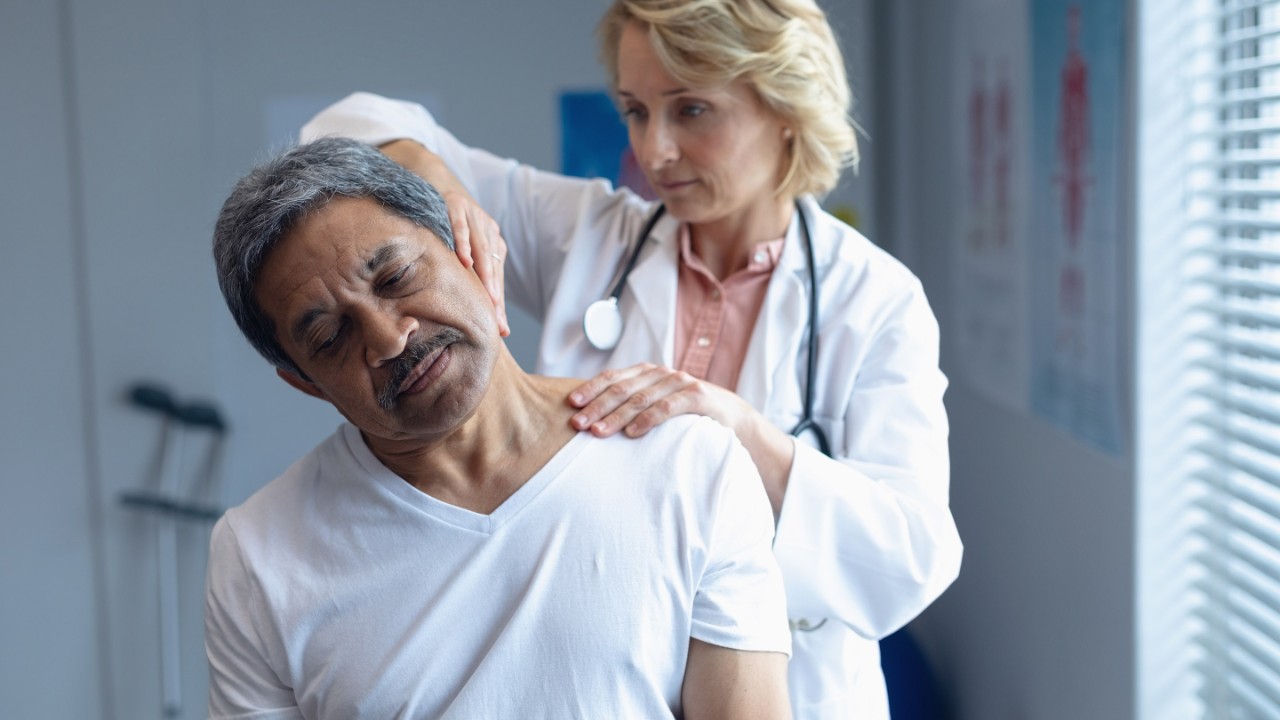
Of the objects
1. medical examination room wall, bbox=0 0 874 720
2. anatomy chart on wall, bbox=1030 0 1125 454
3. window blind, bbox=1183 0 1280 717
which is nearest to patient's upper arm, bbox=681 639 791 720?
window blind, bbox=1183 0 1280 717

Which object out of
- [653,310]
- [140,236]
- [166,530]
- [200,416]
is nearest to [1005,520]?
[653,310]

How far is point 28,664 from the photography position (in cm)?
317

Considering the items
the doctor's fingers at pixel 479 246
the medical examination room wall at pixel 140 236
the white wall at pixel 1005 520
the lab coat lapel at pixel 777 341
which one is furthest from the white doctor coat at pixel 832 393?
the medical examination room wall at pixel 140 236

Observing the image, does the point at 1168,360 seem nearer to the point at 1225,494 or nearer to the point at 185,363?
the point at 1225,494

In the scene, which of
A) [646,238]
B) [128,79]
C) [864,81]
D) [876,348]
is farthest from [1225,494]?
[128,79]

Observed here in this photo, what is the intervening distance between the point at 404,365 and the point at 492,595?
0.25 m

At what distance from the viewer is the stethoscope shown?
1.50m

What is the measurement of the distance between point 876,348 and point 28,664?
2.74 metres

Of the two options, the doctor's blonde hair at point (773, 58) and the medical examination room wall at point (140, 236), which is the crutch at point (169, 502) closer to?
the medical examination room wall at point (140, 236)

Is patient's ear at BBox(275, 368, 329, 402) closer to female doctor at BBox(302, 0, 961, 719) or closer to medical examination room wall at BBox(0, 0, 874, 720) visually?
female doctor at BBox(302, 0, 961, 719)

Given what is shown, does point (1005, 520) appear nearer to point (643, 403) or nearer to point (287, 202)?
point (643, 403)

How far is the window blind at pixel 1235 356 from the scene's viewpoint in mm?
1581

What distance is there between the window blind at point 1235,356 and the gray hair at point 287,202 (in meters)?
1.13

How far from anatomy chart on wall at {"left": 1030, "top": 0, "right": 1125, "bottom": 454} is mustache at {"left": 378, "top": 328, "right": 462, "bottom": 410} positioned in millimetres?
1221
